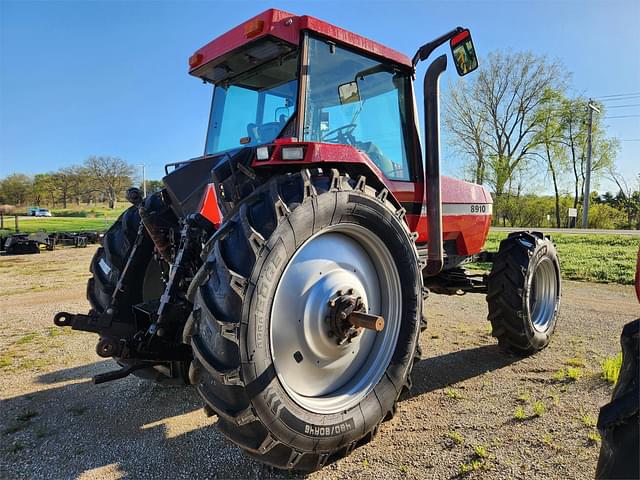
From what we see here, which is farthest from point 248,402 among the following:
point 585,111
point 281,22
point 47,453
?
point 585,111

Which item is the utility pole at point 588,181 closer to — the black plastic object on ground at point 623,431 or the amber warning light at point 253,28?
the amber warning light at point 253,28

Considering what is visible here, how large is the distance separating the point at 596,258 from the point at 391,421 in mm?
10349

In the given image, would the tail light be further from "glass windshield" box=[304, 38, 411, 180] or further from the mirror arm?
the mirror arm

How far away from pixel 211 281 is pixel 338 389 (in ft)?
3.50

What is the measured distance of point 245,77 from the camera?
3209mm

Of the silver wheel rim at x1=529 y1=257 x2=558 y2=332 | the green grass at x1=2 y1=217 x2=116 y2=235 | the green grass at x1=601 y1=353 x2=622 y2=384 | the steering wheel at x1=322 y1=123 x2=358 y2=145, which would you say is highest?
the steering wheel at x1=322 y1=123 x2=358 y2=145

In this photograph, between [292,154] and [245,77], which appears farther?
[245,77]

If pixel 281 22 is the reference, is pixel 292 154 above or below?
below

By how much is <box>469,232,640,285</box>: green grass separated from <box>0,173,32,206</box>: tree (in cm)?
4311

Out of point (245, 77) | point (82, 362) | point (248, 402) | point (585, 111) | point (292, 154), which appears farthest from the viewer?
point (585, 111)

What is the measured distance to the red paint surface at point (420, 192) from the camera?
7.38 ft

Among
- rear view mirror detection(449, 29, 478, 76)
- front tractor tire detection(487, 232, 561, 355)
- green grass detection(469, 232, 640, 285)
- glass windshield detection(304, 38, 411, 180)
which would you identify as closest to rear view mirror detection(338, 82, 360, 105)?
glass windshield detection(304, 38, 411, 180)

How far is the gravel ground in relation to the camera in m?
2.27

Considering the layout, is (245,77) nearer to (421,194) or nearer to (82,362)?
(421,194)
